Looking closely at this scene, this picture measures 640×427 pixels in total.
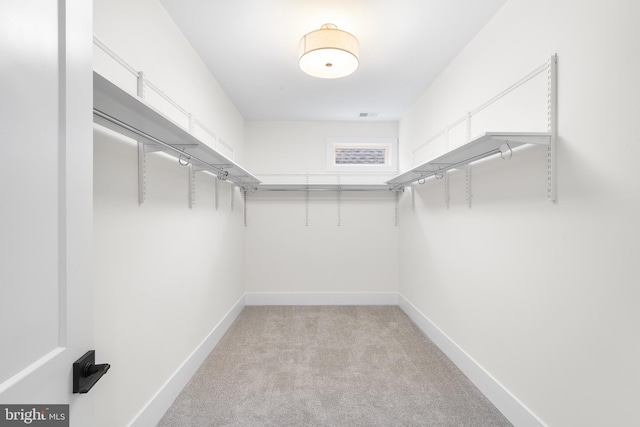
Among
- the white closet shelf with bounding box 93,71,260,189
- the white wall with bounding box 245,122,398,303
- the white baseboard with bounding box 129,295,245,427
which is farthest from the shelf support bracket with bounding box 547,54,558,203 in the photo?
the white wall with bounding box 245,122,398,303

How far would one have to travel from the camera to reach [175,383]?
83.1 inches

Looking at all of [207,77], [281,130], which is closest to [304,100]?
[281,130]

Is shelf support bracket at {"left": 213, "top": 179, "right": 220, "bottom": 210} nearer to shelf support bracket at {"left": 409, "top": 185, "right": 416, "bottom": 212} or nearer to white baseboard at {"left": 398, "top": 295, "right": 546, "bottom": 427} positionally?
shelf support bracket at {"left": 409, "top": 185, "right": 416, "bottom": 212}

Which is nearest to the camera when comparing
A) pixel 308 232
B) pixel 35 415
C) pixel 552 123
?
pixel 35 415

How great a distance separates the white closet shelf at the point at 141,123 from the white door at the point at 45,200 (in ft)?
0.94

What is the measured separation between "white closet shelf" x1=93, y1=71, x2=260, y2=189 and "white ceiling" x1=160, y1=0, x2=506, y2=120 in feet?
3.01

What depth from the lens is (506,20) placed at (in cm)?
196

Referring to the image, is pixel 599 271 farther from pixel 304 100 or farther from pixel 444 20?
pixel 304 100

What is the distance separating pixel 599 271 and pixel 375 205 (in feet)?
10.0

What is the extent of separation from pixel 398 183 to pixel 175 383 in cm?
297

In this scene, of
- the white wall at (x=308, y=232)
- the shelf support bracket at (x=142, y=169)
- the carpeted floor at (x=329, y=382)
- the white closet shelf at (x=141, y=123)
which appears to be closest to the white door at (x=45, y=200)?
the white closet shelf at (x=141, y=123)

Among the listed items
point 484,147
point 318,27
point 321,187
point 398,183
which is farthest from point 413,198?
point 318,27

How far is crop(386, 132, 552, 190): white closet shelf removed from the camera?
1.55 meters

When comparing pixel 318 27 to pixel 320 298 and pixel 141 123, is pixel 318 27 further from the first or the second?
pixel 320 298
